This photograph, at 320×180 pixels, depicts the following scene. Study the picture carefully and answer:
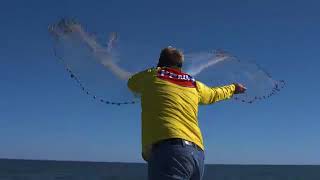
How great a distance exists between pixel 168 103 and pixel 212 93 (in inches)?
31.9

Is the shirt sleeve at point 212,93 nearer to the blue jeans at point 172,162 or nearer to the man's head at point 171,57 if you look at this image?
the man's head at point 171,57

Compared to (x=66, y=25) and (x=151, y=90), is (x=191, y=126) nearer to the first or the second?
(x=151, y=90)

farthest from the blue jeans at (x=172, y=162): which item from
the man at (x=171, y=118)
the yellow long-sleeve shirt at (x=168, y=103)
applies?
the yellow long-sleeve shirt at (x=168, y=103)

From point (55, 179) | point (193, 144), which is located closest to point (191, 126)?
point (193, 144)

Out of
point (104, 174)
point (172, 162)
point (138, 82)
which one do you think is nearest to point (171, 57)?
point (138, 82)

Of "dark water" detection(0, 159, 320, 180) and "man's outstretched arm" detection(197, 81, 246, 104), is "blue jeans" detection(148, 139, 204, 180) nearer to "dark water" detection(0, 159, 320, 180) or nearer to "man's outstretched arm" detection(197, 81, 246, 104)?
"man's outstretched arm" detection(197, 81, 246, 104)

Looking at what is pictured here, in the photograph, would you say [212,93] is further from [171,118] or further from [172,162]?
[172,162]

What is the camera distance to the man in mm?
5973

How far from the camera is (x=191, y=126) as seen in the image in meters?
6.30

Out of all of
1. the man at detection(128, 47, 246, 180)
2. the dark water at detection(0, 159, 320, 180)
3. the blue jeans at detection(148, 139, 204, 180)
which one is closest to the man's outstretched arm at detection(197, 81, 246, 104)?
the man at detection(128, 47, 246, 180)

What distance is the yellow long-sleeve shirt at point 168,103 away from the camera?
6145 mm

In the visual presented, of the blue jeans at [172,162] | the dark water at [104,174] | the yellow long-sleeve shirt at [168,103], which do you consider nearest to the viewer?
the blue jeans at [172,162]

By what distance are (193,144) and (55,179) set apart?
6944 cm

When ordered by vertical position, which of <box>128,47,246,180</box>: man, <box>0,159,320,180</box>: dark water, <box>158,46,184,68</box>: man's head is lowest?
<box>128,47,246,180</box>: man
